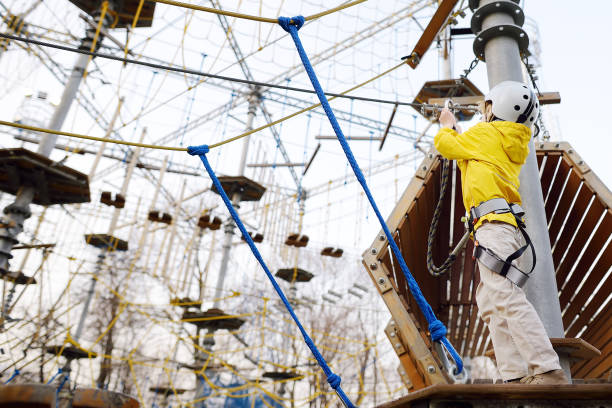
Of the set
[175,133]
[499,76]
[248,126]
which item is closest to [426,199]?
[499,76]

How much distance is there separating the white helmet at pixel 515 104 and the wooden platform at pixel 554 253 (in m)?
0.97

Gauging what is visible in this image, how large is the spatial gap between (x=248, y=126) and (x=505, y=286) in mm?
10385

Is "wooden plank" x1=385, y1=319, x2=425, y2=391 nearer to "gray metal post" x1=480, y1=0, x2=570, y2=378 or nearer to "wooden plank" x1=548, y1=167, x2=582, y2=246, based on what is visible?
"gray metal post" x1=480, y1=0, x2=570, y2=378

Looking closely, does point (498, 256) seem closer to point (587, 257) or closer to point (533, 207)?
point (533, 207)

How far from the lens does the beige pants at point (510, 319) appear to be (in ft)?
5.74

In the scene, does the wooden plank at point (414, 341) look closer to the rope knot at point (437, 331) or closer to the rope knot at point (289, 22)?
the rope knot at point (437, 331)

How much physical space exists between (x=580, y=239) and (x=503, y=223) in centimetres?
221

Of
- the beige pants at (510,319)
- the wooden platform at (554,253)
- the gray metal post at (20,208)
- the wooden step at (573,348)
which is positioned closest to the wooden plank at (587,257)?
the wooden platform at (554,253)

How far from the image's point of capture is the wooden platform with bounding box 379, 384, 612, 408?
3.51ft

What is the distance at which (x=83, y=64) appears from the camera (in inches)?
254

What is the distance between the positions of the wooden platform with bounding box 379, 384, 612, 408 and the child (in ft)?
2.10

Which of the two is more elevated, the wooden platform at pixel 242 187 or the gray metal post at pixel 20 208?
the wooden platform at pixel 242 187

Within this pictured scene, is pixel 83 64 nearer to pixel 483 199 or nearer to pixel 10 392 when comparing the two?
pixel 10 392

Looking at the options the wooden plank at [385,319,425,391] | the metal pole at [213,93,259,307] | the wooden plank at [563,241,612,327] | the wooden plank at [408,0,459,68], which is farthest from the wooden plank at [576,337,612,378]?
the metal pole at [213,93,259,307]
